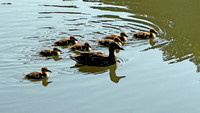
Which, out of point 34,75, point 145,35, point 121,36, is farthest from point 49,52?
point 145,35

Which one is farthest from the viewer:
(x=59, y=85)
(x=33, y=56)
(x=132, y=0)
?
(x=132, y=0)

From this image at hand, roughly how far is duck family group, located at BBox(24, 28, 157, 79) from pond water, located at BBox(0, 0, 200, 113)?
0.37 feet

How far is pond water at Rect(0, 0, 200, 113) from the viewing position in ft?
20.0

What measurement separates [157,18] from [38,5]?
10.9ft

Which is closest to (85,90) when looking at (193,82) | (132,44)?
(193,82)

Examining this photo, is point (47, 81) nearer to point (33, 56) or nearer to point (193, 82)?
point (33, 56)

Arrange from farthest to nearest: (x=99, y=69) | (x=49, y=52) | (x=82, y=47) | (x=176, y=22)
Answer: (x=176, y=22) < (x=82, y=47) < (x=49, y=52) < (x=99, y=69)

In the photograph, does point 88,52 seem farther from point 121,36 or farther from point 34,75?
point 121,36

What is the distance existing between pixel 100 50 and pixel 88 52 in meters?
0.90

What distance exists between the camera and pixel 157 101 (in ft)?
20.3

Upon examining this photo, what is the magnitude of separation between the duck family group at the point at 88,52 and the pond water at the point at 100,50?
0.11 m

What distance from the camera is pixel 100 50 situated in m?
8.88

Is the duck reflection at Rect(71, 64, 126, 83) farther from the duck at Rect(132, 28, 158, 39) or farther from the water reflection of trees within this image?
the duck at Rect(132, 28, 158, 39)

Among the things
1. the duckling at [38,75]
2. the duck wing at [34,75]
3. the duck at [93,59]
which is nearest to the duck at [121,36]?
the duck at [93,59]
